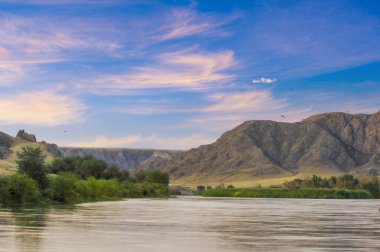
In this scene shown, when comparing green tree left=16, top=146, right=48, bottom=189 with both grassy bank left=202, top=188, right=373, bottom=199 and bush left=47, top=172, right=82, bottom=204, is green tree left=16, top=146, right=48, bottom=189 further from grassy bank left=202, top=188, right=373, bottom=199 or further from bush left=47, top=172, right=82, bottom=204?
grassy bank left=202, top=188, right=373, bottom=199

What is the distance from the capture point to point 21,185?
62.4 m

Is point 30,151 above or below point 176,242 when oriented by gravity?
above

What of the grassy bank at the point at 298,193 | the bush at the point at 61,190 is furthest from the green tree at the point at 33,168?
the grassy bank at the point at 298,193

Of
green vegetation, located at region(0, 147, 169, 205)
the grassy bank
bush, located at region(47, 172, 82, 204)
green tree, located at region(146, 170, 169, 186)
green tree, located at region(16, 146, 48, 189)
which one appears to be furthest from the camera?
the grassy bank

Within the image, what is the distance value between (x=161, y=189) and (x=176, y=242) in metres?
131

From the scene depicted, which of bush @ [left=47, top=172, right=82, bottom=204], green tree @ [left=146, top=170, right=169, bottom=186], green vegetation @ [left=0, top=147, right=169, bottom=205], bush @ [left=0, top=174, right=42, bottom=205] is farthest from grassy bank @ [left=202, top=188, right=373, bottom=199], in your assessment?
bush @ [left=0, top=174, right=42, bottom=205]

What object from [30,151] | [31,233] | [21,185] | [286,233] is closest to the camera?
[31,233]

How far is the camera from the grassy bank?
17690 centimetres

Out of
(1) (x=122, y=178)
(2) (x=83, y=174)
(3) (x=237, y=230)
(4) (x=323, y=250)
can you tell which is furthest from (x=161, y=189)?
(4) (x=323, y=250)

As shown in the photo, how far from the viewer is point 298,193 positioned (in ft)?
599

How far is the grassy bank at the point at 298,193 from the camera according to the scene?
6965 inches

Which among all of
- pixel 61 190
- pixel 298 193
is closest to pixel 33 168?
pixel 61 190

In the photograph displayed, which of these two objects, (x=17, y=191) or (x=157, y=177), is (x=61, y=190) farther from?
(x=157, y=177)

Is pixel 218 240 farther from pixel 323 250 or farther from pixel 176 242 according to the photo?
pixel 323 250
